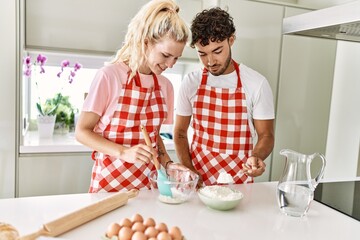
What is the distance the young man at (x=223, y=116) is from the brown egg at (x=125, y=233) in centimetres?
79

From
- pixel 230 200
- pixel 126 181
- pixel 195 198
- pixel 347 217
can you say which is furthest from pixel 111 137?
pixel 347 217

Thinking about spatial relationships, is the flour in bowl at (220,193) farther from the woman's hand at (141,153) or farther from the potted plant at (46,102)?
the potted plant at (46,102)

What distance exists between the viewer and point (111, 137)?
49.4 inches

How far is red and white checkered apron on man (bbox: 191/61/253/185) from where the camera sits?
59.6 inches

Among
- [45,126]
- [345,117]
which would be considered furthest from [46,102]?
[345,117]

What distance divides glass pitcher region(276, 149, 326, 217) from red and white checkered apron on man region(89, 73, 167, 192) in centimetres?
52

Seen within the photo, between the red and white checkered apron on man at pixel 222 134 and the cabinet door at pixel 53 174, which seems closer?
the red and white checkered apron on man at pixel 222 134

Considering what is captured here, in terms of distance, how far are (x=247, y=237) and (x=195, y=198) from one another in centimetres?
28

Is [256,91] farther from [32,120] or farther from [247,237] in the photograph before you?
[32,120]

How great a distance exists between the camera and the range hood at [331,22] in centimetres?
97

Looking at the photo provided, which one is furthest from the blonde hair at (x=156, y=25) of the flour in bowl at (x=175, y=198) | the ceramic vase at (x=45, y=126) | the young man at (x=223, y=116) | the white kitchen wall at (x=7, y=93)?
the ceramic vase at (x=45, y=126)

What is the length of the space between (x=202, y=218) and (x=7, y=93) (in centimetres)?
135

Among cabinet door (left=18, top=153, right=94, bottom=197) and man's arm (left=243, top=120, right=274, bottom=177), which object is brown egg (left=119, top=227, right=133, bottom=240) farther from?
cabinet door (left=18, top=153, right=94, bottom=197)

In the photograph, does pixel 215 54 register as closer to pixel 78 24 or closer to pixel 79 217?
pixel 79 217
